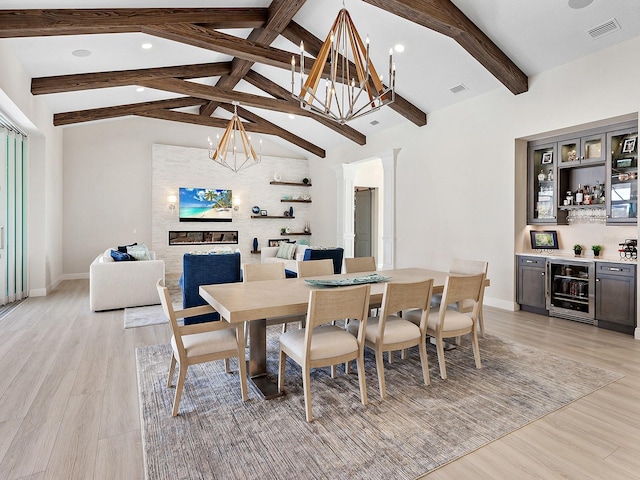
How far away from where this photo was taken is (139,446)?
2.03m

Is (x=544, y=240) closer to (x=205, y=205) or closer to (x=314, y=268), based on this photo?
(x=314, y=268)

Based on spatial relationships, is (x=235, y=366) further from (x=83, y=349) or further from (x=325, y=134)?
(x=325, y=134)

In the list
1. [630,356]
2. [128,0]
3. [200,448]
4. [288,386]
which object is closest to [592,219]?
[630,356]

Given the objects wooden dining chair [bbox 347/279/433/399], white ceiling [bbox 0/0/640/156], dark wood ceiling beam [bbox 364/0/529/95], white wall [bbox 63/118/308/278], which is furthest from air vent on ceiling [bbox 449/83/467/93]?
white wall [bbox 63/118/308/278]

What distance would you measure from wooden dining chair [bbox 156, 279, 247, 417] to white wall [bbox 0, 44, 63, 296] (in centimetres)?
411

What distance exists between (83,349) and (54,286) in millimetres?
4304

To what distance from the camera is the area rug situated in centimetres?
188

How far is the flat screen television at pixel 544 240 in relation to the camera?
16.5ft

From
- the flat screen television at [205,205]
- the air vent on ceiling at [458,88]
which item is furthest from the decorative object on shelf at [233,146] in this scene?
the air vent on ceiling at [458,88]

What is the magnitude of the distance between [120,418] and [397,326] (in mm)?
1985

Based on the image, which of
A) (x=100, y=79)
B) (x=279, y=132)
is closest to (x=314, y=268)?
(x=100, y=79)

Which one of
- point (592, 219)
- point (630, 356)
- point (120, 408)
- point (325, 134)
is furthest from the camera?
point (325, 134)

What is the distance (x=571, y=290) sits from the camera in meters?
4.65

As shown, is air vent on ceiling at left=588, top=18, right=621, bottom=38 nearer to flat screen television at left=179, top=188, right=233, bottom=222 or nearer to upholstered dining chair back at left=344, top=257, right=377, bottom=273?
upholstered dining chair back at left=344, top=257, right=377, bottom=273
